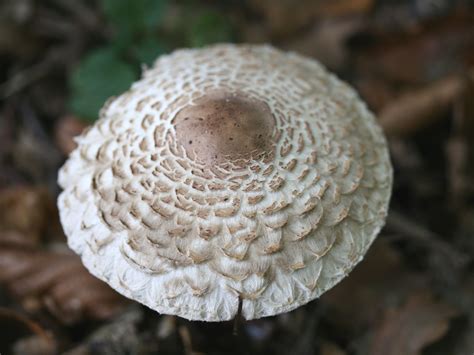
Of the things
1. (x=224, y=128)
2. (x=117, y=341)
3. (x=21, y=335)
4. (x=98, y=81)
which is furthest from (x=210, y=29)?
(x=21, y=335)

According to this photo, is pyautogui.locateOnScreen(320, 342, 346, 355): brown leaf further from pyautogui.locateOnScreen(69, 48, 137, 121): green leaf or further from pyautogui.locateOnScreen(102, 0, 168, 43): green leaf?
pyautogui.locateOnScreen(102, 0, 168, 43): green leaf

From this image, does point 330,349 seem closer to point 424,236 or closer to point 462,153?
point 424,236

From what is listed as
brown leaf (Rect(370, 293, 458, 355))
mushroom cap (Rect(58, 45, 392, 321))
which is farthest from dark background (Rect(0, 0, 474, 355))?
mushroom cap (Rect(58, 45, 392, 321))

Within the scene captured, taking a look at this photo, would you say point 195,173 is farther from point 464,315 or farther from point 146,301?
point 464,315

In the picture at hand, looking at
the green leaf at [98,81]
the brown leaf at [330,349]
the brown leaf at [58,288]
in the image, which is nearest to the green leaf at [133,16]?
the green leaf at [98,81]

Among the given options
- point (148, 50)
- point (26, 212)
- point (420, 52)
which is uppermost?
point (148, 50)

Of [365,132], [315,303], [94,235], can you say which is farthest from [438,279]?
[94,235]
